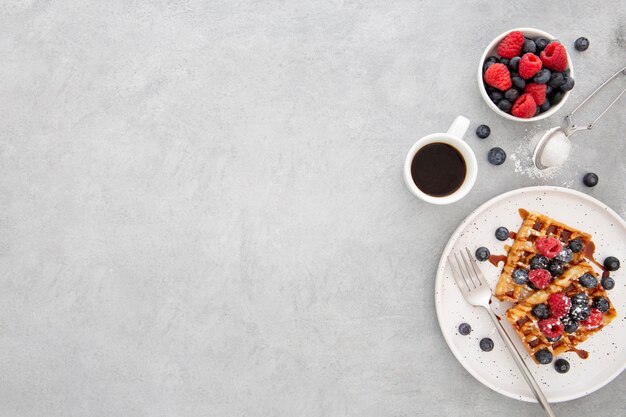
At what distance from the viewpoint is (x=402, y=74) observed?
1586 mm

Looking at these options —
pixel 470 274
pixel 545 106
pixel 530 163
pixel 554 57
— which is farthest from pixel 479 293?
pixel 554 57

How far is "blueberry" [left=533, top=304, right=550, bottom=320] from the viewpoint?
1.48 m

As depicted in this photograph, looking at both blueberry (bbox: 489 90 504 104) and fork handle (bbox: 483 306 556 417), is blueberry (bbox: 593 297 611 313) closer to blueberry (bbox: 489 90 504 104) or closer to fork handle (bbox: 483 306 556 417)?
fork handle (bbox: 483 306 556 417)

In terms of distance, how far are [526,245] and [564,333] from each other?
0.81ft

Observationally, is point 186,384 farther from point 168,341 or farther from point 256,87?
point 256,87

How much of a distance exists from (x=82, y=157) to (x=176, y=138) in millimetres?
274

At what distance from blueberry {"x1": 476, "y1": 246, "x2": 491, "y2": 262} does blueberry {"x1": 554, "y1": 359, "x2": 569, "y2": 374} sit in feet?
1.11

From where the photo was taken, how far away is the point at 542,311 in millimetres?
1477

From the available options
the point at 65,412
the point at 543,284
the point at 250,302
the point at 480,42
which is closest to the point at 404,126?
the point at 480,42

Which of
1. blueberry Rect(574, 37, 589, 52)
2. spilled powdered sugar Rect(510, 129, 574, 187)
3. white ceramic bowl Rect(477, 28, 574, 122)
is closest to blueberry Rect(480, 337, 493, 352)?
spilled powdered sugar Rect(510, 129, 574, 187)

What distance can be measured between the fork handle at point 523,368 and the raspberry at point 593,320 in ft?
0.59

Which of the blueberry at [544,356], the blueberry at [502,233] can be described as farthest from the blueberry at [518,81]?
the blueberry at [544,356]

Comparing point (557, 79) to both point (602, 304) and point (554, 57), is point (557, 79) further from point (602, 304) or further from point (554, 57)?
point (602, 304)

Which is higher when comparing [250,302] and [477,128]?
[477,128]
